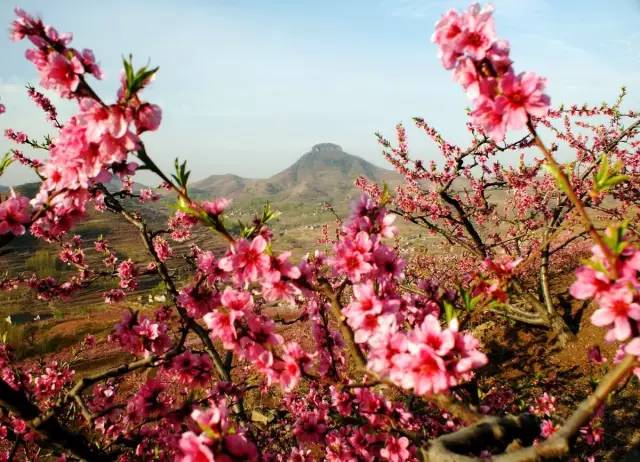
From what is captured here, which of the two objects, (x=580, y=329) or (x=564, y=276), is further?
(x=564, y=276)

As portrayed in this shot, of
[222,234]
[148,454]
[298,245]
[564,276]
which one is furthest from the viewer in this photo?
[298,245]

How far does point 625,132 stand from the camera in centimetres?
705

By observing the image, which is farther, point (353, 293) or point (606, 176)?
point (353, 293)

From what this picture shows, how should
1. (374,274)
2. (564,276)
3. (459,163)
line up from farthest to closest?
(564,276)
(459,163)
(374,274)

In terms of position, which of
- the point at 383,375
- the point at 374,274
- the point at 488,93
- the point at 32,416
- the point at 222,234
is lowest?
the point at 32,416

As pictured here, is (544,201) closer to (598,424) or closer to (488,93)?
(598,424)

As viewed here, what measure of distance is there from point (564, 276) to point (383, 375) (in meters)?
14.3

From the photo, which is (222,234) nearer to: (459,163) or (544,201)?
(459,163)

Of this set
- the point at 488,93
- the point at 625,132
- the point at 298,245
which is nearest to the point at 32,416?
the point at 488,93

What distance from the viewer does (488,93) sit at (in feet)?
5.43

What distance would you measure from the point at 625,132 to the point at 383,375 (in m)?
7.93

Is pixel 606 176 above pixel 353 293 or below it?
above

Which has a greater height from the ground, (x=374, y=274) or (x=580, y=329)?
(x=374, y=274)

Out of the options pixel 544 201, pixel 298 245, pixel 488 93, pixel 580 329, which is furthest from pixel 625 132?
pixel 298 245
